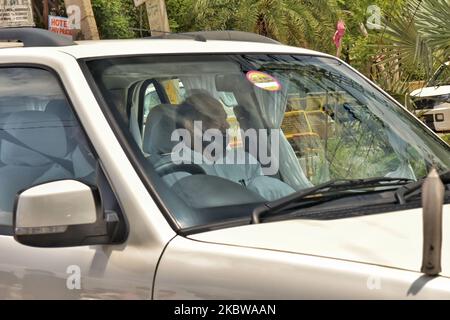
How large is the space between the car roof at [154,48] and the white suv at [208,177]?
0.01 m

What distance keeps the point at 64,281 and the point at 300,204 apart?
0.78 m

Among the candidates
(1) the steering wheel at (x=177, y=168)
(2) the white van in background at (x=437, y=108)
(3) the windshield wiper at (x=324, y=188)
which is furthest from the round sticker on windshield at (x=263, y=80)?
(2) the white van in background at (x=437, y=108)

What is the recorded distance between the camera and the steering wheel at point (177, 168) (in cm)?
268

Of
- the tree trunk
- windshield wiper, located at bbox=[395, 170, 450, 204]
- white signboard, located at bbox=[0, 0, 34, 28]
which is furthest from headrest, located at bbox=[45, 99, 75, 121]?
the tree trunk

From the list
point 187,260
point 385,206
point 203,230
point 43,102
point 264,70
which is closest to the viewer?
point 187,260

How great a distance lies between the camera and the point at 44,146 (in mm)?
3002

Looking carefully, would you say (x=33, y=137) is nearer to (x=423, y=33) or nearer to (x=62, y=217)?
(x=62, y=217)

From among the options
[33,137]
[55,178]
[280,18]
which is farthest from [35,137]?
[280,18]

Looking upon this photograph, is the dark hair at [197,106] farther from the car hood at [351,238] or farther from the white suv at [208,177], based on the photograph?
the car hood at [351,238]

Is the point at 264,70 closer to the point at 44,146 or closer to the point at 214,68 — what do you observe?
the point at 214,68

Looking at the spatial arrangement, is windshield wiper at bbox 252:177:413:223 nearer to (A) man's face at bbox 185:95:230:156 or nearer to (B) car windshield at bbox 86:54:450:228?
(B) car windshield at bbox 86:54:450:228

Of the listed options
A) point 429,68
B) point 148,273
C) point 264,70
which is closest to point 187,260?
point 148,273

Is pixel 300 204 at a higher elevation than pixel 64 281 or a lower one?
higher

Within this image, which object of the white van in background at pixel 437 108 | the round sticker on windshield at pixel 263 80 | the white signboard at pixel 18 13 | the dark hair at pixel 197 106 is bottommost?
the white van in background at pixel 437 108
